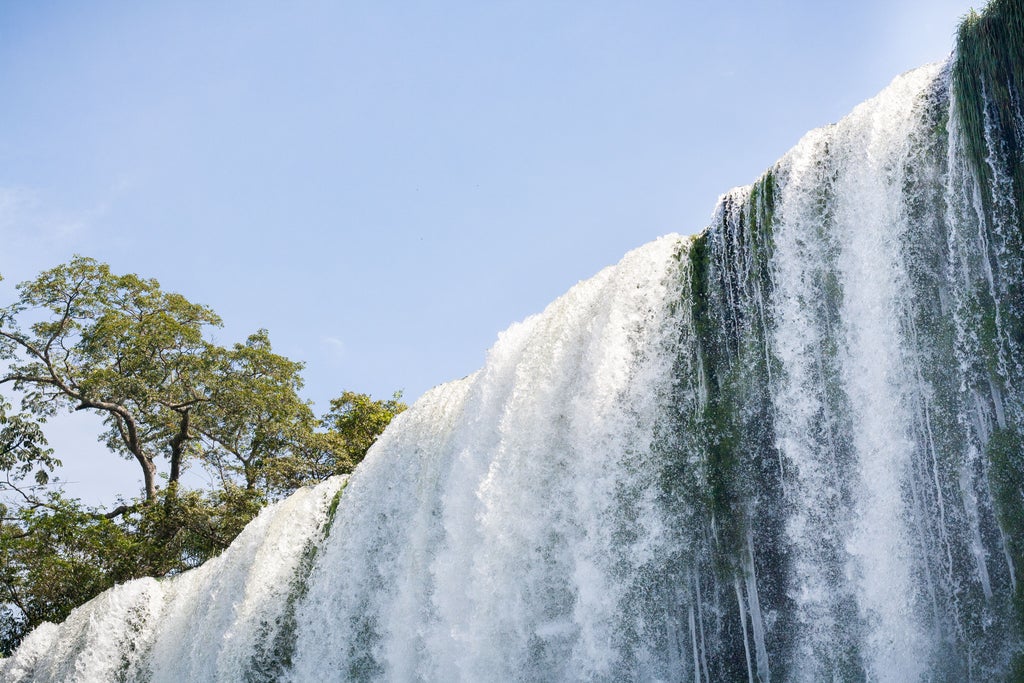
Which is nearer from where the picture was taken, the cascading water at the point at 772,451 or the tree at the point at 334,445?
the cascading water at the point at 772,451

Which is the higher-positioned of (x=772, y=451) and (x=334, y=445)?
(x=334, y=445)

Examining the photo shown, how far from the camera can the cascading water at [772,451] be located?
20.4ft

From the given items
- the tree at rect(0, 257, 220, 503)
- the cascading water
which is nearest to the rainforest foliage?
the tree at rect(0, 257, 220, 503)

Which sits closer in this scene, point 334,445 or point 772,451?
point 772,451

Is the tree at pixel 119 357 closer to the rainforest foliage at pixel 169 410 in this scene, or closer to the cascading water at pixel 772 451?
the rainforest foliage at pixel 169 410

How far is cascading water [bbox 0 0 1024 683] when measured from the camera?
6215mm

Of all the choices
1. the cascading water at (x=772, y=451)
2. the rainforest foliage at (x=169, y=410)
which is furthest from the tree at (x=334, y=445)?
the cascading water at (x=772, y=451)

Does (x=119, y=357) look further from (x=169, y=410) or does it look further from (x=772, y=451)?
(x=772, y=451)

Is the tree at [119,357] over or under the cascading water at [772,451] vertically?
over

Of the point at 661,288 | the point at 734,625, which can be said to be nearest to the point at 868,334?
the point at 661,288

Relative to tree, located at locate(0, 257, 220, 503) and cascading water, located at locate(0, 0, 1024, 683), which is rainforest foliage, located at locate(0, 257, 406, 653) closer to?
tree, located at locate(0, 257, 220, 503)

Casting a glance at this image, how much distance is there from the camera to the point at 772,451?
736 centimetres

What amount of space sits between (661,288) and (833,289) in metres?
1.60

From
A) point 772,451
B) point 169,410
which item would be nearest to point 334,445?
point 169,410
